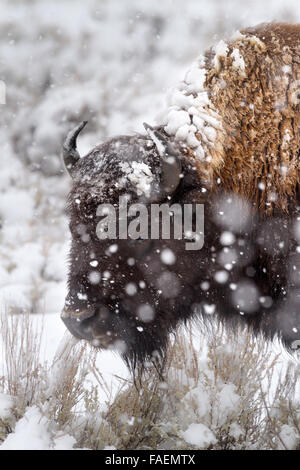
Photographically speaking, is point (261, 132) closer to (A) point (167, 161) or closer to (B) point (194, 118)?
(B) point (194, 118)

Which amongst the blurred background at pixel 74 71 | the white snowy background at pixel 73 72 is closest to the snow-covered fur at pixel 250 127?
the white snowy background at pixel 73 72

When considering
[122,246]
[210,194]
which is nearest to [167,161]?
[210,194]

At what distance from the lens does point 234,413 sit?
10.6 ft

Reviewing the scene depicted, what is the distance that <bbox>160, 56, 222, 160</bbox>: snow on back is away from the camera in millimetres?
2959

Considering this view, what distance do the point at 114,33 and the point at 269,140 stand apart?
1121 centimetres

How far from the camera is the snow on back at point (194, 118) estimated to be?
296 cm

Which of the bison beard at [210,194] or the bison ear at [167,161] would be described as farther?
the bison beard at [210,194]

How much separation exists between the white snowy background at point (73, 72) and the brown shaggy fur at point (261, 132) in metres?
7.56

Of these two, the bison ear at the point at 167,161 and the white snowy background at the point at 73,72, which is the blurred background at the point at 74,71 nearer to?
the white snowy background at the point at 73,72

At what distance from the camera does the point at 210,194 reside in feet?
9.80

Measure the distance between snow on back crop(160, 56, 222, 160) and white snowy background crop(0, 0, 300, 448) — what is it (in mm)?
7397

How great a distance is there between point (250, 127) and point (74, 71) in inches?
429

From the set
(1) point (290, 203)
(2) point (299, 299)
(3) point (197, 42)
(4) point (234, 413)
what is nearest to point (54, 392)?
(4) point (234, 413)

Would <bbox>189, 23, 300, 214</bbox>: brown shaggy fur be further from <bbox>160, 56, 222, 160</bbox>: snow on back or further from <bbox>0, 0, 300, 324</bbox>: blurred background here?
<bbox>0, 0, 300, 324</bbox>: blurred background
